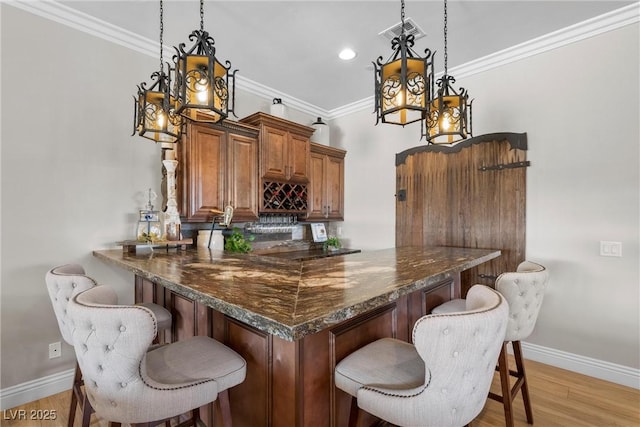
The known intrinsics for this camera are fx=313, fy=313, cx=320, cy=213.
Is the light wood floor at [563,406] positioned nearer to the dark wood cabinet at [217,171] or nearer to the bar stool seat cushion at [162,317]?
the bar stool seat cushion at [162,317]

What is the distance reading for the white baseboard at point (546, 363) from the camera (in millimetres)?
2191

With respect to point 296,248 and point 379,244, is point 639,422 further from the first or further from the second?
point 296,248

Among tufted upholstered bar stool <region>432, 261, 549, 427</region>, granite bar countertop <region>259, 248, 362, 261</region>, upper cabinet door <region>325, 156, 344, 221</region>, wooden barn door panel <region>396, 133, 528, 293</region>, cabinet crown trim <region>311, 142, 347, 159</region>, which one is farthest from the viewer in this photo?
upper cabinet door <region>325, 156, 344, 221</region>

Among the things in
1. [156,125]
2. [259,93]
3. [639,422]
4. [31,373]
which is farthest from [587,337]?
[31,373]

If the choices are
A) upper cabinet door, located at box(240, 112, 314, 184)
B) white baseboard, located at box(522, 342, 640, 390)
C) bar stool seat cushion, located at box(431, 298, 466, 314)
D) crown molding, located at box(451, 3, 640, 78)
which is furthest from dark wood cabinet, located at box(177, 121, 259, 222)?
white baseboard, located at box(522, 342, 640, 390)

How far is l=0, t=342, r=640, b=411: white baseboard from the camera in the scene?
2.19m

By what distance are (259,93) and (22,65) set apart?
2.11 m

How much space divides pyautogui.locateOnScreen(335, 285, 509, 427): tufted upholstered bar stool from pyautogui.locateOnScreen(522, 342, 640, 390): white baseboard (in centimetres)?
231

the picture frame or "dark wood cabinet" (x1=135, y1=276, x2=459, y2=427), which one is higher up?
the picture frame

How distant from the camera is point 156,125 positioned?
6.55 feet

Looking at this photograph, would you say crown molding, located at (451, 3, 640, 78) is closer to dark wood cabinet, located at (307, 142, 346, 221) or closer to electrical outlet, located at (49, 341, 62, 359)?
dark wood cabinet, located at (307, 142, 346, 221)

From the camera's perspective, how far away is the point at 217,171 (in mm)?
3074

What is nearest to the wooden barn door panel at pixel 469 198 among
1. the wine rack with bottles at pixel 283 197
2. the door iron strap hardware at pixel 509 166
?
the door iron strap hardware at pixel 509 166

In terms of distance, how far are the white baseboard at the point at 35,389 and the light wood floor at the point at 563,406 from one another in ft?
0.15
